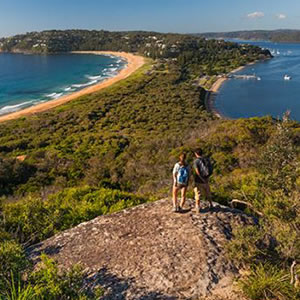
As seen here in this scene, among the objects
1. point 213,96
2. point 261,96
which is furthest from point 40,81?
point 261,96

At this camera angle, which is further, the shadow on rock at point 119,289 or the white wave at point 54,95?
the white wave at point 54,95

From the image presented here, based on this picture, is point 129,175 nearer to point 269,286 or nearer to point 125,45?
point 269,286

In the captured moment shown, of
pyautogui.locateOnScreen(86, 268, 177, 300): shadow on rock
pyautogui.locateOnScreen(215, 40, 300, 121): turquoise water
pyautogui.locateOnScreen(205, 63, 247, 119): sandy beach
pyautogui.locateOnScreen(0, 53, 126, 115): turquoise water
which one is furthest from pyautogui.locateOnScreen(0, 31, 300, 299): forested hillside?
pyautogui.locateOnScreen(0, 53, 126, 115): turquoise water

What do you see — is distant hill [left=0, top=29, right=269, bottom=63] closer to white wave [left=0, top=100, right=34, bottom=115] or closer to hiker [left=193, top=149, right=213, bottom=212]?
white wave [left=0, top=100, right=34, bottom=115]

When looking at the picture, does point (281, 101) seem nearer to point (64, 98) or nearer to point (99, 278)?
point (64, 98)

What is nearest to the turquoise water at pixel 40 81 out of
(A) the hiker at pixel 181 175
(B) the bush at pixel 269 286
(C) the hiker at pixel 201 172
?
(A) the hiker at pixel 181 175

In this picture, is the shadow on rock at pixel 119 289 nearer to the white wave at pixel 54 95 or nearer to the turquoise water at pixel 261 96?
the turquoise water at pixel 261 96
